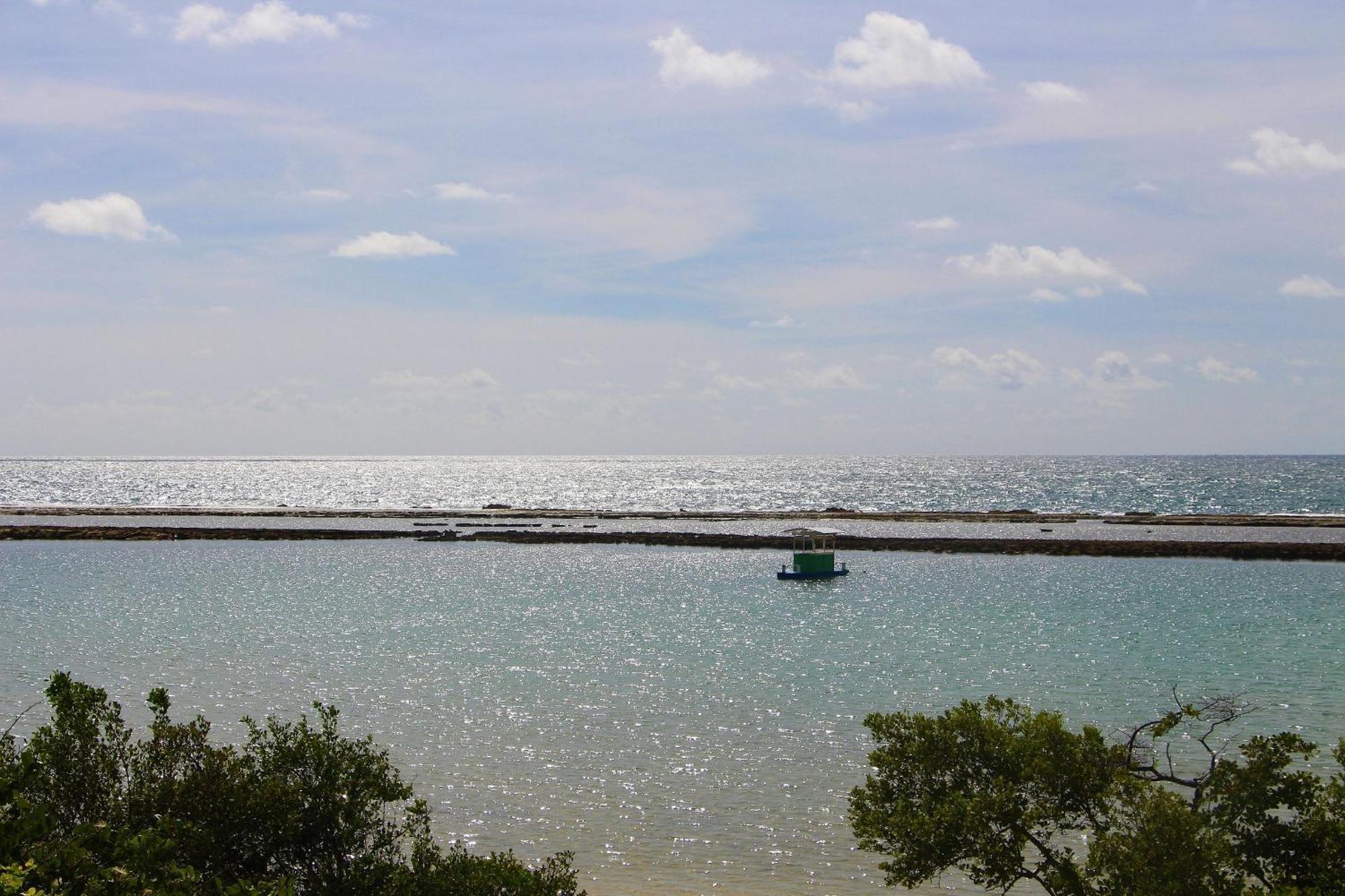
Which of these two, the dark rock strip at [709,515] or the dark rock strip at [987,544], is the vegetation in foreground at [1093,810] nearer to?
the dark rock strip at [987,544]

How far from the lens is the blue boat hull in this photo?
230ft

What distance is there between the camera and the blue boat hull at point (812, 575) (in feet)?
230

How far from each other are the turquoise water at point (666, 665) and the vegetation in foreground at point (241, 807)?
5.51 m

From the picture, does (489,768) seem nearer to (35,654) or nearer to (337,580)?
(35,654)

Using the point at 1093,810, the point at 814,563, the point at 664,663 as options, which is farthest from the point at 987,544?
the point at 1093,810

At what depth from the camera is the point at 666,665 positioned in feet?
127

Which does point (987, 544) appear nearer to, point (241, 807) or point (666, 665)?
point (666, 665)

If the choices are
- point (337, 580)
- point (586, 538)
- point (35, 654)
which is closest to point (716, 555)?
point (586, 538)

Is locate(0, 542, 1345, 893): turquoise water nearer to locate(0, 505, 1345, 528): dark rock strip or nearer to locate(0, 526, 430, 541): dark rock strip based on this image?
locate(0, 526, 430, 541): dark rock strip

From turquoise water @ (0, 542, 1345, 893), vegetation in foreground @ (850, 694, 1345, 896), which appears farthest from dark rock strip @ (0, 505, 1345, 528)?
vegetation in foreground @ (850, 694, 1345, 896)

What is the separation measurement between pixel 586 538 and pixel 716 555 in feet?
60.4

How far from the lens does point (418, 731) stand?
93.1 feet

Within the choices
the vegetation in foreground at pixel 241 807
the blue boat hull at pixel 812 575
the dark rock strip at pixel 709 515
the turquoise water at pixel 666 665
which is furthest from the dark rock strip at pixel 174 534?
the vegetation in foreground at pixel 241 807

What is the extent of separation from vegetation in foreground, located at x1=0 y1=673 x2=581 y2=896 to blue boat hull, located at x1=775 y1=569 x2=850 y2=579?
184 ft
